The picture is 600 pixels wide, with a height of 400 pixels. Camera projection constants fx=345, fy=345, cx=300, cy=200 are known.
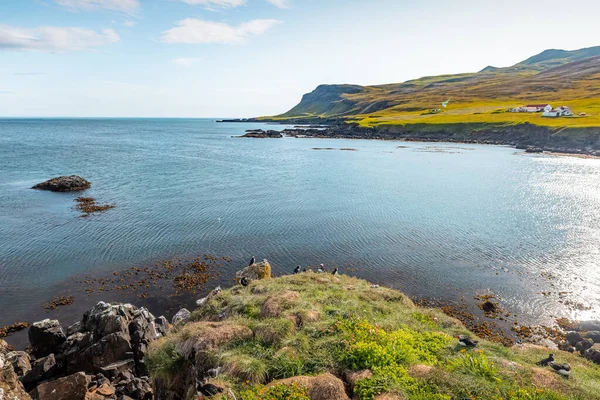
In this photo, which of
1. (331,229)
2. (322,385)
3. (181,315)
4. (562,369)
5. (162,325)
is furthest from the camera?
(331,229)

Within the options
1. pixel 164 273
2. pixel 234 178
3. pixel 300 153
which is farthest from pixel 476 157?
pixel 164 273

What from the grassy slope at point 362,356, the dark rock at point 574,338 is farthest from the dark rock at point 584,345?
the grassy slope at point 362,356

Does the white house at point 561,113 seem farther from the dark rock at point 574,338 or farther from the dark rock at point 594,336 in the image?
the dark rock at point 574,338

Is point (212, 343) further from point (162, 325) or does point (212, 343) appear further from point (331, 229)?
point (331, 229)

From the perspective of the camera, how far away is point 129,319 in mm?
21281

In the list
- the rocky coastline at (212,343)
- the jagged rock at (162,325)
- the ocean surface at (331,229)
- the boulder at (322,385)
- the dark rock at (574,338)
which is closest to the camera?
the boulder at (322,385)

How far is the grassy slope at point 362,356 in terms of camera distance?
36.9ft

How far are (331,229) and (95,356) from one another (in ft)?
95.0

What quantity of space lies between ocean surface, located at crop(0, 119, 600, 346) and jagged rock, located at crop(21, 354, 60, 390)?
18.9 feet

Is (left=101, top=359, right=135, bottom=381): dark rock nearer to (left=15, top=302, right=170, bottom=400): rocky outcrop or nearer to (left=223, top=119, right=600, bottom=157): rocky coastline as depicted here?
(left=15, top=302, right=170, bottom=400): rocky outcrop

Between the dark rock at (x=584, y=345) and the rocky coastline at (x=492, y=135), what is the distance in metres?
105

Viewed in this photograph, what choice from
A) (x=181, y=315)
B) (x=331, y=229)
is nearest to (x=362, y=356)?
(x=181, y=315)

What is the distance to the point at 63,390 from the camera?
1495 cm

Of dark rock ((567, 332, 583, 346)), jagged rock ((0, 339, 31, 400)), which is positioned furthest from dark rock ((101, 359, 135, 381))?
dark rock ((567, 332, 583, 346))
